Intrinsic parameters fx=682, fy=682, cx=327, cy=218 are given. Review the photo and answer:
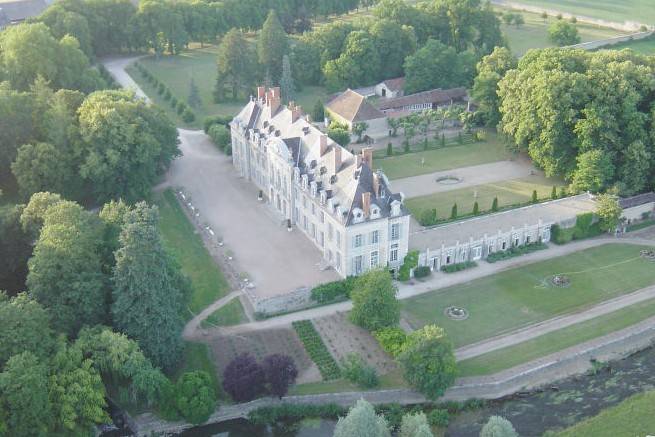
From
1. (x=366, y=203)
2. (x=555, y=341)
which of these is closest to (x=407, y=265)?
(x=366, y=203)

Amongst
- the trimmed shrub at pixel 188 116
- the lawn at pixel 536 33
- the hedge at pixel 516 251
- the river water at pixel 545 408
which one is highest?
the lawn at pixel 536 33

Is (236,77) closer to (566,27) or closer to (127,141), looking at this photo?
(127,141)

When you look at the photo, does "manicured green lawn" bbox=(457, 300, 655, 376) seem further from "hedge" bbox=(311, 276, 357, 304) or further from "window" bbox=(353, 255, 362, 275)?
"window" bbox=(353, 255, 362, 275)

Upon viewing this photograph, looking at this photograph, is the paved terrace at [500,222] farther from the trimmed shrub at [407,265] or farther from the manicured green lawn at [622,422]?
the manicured green lawn at [622,422]

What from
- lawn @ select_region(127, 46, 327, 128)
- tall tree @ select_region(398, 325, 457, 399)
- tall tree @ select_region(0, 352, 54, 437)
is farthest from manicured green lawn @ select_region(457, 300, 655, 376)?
lawn @ select_region(127, 46, 327, 128)

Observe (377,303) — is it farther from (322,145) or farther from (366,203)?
(322,145)

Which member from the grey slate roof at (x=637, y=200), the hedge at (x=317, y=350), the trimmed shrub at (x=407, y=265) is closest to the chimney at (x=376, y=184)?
the trimmed shrub at (x=407, y=265)
